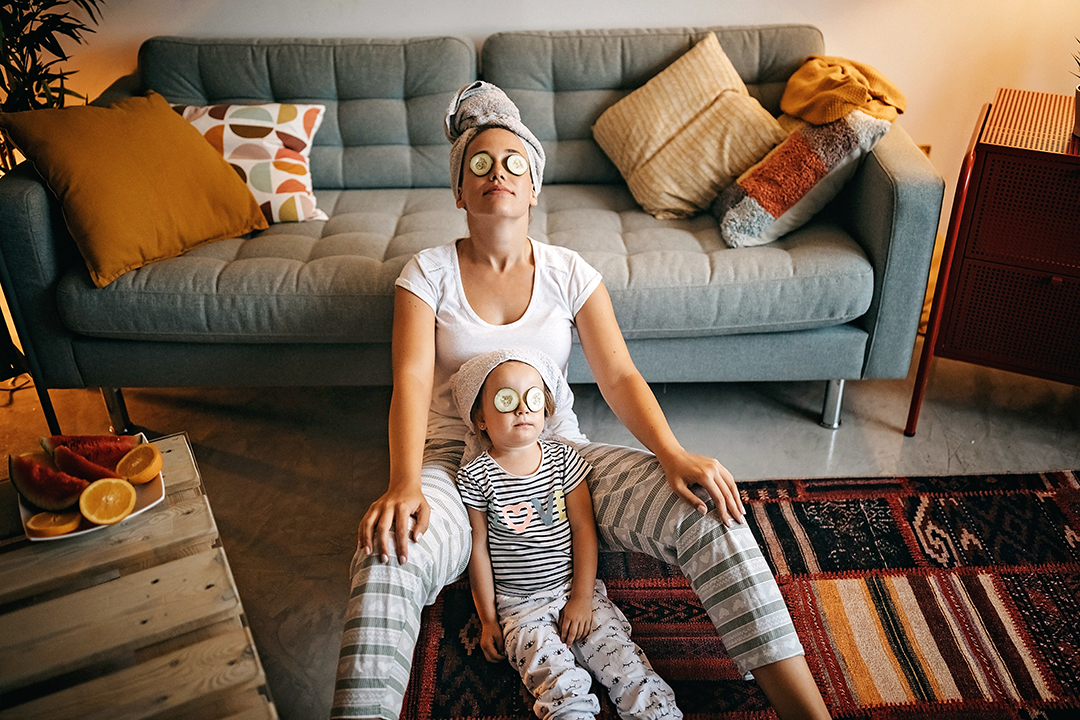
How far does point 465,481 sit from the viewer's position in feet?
4.80

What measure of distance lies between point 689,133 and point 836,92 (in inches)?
15.5

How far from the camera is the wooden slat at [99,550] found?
1.20 meters

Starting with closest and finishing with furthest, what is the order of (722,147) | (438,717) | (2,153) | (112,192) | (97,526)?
1. (97,526)
2. (438,717)
3. (112,192)
4. (722,147)
5. (2,153)

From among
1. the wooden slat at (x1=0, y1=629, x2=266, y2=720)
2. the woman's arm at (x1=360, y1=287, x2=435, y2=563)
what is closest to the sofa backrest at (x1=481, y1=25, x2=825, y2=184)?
the woman's arm at (x1=360, y1=287, x2=435, y2=563)

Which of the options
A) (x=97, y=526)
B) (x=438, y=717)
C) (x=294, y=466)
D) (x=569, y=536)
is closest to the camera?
(x=97, y=526)

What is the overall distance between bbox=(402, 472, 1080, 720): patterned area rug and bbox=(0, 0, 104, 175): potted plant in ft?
6.33

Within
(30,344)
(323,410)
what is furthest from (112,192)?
(323,410)

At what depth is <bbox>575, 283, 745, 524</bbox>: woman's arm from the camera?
51.2 inches

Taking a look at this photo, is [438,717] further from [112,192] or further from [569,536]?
[112,192]

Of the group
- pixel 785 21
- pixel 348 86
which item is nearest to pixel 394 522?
pixel 348 86

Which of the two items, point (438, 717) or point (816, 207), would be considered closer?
point (438, 717)

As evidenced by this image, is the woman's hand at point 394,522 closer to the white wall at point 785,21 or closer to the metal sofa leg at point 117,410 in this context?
the metal sofa leg at point 117,410

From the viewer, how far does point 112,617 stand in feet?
3.68

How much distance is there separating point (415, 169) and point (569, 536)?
56.6 inches
